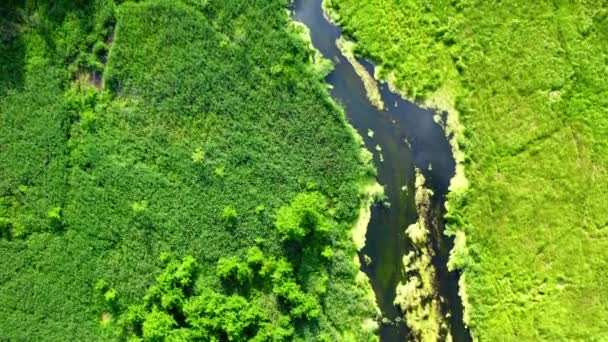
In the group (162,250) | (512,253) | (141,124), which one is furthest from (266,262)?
(512,253)

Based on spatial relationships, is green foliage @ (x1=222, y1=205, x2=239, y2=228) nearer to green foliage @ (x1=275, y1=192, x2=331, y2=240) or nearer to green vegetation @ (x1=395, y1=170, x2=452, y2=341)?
green foliage @ (x1=275, y1=192, x2=331, y2=240)

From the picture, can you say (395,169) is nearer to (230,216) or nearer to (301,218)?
(301,218)

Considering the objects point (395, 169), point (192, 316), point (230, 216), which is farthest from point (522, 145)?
Answer: point (192, 316)

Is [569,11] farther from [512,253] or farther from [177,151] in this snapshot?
[177,151]

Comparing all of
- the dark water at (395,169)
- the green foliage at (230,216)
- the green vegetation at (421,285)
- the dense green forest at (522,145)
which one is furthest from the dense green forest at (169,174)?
the dense green forest at (522,145)

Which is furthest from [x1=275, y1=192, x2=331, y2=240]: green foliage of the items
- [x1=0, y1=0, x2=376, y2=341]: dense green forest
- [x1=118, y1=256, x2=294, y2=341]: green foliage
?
[x1=118, y1=256, x2=294, y2=341]: green foliage

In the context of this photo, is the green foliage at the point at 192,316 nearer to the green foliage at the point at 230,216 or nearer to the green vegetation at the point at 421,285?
the green foliage at the point at 230,216
